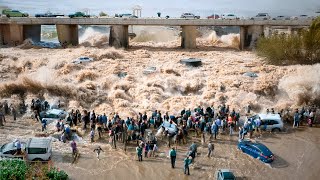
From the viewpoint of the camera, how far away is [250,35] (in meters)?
49.3

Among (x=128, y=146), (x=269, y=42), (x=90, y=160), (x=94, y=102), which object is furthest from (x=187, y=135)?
(x=269, y=42)

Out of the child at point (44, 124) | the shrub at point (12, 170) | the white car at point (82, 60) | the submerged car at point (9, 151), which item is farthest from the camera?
the white car at point (82, 60)

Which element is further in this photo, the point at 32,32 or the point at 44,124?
the point at 32,32

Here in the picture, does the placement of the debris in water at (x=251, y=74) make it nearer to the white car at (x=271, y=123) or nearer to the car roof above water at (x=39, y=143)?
the white car at (x=271, y=123)

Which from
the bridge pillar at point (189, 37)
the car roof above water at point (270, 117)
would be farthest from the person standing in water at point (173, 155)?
the bridge pillar at point (189, 37)

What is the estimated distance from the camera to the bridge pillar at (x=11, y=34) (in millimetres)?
46906

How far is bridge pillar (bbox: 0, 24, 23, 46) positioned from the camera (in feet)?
154

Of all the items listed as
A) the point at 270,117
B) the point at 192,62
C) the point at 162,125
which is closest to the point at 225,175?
the point at 162,125

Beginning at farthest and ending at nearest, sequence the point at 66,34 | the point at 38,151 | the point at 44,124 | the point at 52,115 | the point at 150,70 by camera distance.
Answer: the point at 66,34, the point at 150,70, the point at 52,115, the point at 44,124, the point at 38,151

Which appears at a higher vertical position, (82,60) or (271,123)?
(82,60)

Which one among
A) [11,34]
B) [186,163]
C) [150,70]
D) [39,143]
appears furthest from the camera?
[11,34]

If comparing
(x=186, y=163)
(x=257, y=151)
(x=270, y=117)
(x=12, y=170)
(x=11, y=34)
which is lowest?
(x=186, y=163)

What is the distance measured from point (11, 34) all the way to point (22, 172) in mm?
33310

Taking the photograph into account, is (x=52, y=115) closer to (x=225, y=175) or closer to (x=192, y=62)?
(x=225, y=175)
